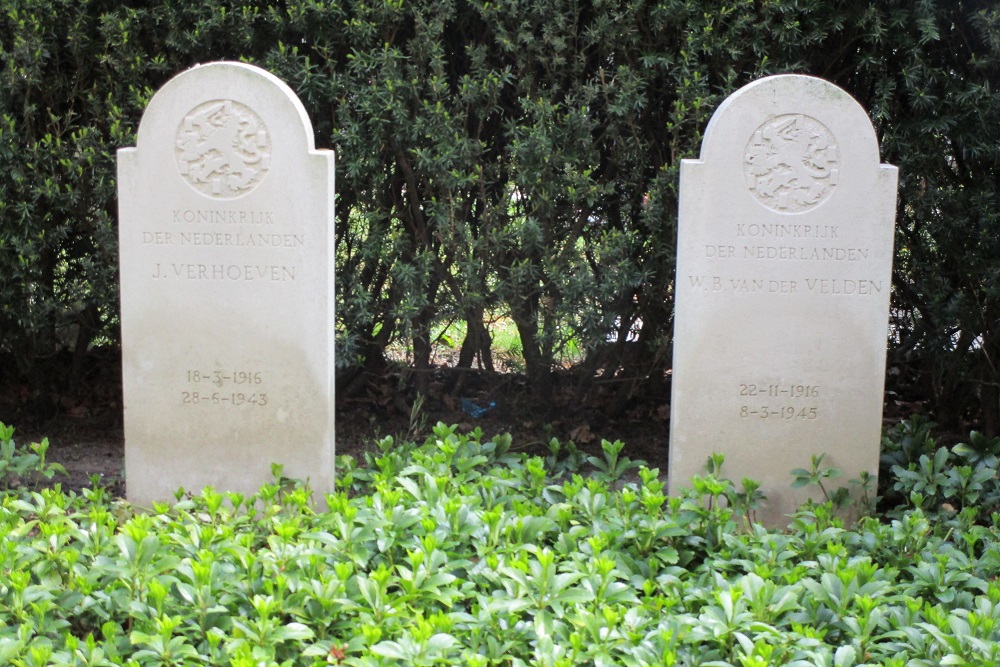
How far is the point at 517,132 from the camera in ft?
16.8

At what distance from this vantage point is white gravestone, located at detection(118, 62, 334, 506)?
4.38 meters

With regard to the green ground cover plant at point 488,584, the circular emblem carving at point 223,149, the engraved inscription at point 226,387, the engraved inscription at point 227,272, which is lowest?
the green ground cover plant at point 488,584

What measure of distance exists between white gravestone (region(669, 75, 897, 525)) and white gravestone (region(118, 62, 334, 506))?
5.29 ft

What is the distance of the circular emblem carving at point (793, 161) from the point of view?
438 centimetres

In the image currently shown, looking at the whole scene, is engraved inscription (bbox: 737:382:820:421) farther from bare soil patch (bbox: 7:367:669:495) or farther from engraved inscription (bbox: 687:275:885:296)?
bare soil patch (bbox: 7:367:669:495)

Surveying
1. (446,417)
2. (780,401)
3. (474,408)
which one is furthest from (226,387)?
(780,401)

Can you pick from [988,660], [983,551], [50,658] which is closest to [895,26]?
[983,551]

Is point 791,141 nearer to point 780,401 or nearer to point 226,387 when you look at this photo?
point 780,401

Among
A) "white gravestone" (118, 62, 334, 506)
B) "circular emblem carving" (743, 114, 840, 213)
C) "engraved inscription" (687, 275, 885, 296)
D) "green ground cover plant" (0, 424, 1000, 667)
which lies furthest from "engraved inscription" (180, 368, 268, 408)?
"circular emblem carving" (743, 114, 840, 213)

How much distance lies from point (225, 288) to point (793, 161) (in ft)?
8.28

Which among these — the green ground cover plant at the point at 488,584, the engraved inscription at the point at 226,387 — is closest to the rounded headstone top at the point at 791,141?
the green ground cover plant at the point at 488,584

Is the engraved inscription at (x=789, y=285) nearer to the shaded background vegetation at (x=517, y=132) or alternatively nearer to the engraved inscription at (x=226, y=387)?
the shaded background vegetation at (x=517, y=132)

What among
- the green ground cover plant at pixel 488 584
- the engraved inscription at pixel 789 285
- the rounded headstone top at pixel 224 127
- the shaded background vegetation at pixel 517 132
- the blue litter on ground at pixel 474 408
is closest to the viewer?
the green ground cover plant at pixel 488 584

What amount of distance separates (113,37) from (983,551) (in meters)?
4.53
